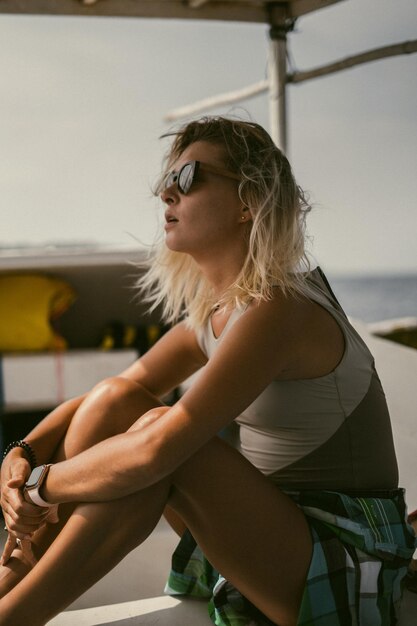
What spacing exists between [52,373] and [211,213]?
2.08 m

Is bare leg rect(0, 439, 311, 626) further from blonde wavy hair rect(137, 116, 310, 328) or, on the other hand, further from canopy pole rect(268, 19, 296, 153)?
canopy pole rect(268, 19, 296, 153)

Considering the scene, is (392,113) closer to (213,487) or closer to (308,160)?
(308,160)

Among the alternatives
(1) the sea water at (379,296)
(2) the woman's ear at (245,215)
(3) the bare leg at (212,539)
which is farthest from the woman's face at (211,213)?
(1) the sea water at (379,296)

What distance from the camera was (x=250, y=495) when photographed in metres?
1.46

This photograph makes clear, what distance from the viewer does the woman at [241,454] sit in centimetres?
145

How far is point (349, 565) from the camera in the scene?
4.89 feet

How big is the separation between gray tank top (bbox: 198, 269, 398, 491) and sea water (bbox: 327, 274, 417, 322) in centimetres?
2034

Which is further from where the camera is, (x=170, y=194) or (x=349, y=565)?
(x=170, y=194)

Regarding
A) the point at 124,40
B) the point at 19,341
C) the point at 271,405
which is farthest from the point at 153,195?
the point at 124,40

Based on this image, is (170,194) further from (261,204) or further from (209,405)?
(209,405)

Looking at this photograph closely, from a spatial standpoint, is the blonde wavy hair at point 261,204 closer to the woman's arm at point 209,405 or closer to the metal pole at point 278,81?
the woman's arm at point 209,405

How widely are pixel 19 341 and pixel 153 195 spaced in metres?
1.91

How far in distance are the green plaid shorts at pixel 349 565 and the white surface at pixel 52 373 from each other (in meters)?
2.09

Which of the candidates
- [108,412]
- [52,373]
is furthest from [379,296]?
[108,412]
